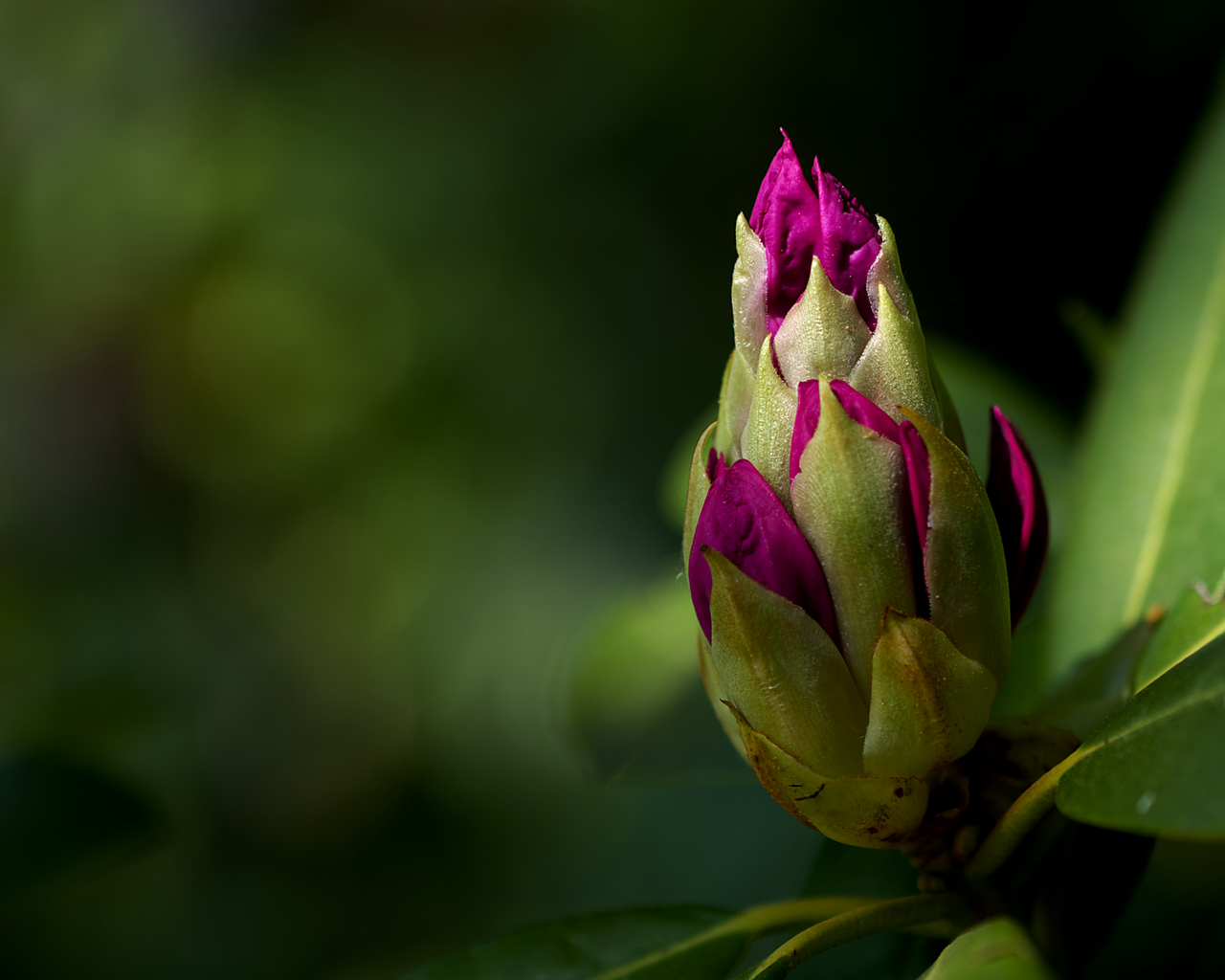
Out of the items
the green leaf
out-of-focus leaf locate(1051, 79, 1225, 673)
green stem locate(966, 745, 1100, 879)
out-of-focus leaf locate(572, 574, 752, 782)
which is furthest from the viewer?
out-of-focus leaf locate(572, 574, 752, 782)

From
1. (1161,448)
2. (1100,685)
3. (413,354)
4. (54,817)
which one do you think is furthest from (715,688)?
(413,354)

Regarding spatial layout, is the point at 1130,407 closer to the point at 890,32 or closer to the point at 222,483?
the point at 890,32

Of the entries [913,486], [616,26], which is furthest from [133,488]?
[913,486]

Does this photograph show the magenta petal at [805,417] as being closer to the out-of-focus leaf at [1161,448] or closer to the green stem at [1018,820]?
the green stem at [1018,820]

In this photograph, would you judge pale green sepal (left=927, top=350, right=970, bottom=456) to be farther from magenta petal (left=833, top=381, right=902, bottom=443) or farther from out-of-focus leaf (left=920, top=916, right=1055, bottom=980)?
out-of-focus leaf (left=920, top=916, right=1055, bottom=980)

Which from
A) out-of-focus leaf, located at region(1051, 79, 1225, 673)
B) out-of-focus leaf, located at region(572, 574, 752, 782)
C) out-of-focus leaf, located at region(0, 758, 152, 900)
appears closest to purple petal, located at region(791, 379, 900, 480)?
out-of-focus leaf, located at region(1051, 79, 1225, 673)

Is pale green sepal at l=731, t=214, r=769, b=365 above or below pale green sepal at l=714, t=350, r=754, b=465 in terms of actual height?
above
